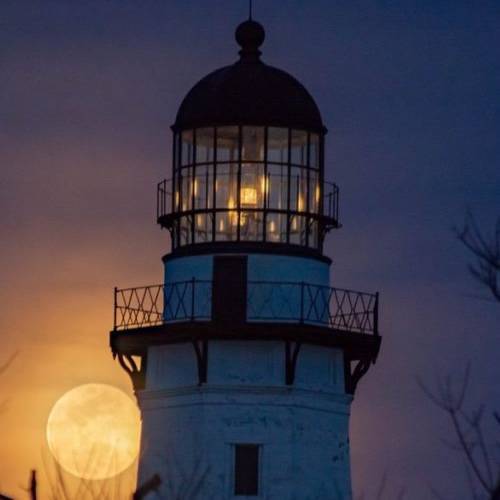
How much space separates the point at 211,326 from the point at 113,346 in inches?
104

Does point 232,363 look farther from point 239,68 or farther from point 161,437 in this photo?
point 239,68

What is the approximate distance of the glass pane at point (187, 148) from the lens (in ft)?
151

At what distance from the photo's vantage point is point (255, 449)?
45.2 metres

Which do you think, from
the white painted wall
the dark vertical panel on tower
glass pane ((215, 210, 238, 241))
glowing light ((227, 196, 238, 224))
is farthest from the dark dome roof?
the white painted wall

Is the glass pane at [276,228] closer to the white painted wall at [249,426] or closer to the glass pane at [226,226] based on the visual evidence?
the glass pane at [226,226]

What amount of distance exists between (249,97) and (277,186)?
6.56 feet

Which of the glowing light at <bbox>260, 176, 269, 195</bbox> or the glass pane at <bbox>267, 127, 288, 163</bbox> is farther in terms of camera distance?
the glass pane at <bbox>267, 127, 288, 163</bbox>

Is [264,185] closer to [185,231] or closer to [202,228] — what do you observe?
[202,228]

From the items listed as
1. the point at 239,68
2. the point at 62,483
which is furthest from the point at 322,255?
the point at 62,483

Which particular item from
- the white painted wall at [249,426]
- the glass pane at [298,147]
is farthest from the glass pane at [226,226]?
the white painted wall at [249,426]

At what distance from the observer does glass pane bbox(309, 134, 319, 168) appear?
4659 cm

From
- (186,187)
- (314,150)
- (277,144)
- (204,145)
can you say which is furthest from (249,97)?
(186,187)

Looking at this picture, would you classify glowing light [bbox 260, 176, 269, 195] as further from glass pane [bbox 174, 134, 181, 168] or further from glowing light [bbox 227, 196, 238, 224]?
glass pane [bbox 174, 134, 181, 168]

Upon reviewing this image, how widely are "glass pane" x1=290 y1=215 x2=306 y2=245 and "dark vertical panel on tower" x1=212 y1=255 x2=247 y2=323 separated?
1.12 m
